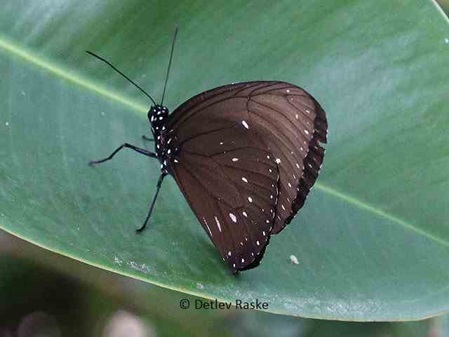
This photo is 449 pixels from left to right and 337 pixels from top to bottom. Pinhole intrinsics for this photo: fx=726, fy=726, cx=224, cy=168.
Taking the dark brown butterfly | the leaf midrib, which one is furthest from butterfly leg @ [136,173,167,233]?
the leaf midrib

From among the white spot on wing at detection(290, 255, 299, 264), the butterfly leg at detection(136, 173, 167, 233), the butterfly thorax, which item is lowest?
the white spot on wing at detection(290, 255, 299, 264)

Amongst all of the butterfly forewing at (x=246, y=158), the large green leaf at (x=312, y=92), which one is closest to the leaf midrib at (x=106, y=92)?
the large green leaf at (x=312, y=92)

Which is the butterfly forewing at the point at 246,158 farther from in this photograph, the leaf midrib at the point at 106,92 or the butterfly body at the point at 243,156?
the leaf midrib at the point at 106,92

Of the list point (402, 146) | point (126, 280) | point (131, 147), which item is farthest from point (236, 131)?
point (126, 280)

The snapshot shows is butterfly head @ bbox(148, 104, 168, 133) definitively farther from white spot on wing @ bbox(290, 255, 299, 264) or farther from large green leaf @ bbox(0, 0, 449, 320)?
white spot on wing @ bbox(290, 255, 299, 264)

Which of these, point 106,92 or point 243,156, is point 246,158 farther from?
point 106,92

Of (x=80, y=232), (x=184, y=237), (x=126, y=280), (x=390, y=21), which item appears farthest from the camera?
(x=126, y=280)

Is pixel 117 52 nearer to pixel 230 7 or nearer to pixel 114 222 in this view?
pixel 230 7

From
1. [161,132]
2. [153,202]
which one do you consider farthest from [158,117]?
[153,202]
